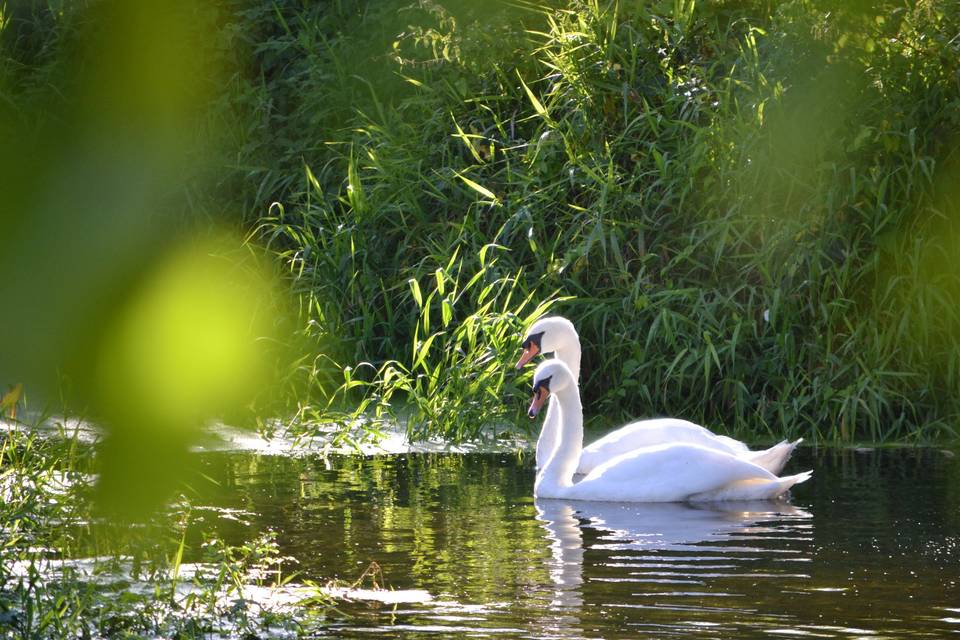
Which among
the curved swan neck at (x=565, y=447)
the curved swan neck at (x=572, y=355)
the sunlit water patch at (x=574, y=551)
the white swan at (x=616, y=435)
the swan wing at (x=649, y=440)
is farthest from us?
the curved swan neck at (x=572, y=355)

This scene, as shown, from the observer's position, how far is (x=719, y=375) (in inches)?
339

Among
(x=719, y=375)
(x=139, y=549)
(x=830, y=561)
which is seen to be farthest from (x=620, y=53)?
(x=139, y=549)

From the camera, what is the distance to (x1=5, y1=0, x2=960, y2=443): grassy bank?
27.2ft

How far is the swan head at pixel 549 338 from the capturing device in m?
7.68

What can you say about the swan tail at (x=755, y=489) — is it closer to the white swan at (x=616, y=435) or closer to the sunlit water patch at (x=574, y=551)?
the sunlit water patch at (x=574, y=551)

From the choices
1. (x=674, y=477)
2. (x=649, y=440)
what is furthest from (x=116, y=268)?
(x=649, y=440)

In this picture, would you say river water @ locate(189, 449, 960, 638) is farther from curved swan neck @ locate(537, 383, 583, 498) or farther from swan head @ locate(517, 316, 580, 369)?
swan head @ locate(517, 316, 580, 369)

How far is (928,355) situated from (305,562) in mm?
4695

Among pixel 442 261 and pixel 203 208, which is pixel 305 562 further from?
pixel 203 208

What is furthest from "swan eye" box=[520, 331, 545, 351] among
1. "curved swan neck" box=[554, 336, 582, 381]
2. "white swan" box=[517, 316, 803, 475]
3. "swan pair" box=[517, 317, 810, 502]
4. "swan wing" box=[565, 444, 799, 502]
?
"swan wing" box=[565, 444, 799, 502]

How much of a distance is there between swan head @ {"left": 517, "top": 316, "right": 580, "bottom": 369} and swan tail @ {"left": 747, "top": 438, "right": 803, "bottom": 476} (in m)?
1.27

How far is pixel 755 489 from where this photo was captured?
6.51 meters

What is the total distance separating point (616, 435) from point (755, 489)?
1.07 m

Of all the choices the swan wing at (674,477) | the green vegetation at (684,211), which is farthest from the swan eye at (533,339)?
the swan wing at (674,477)
